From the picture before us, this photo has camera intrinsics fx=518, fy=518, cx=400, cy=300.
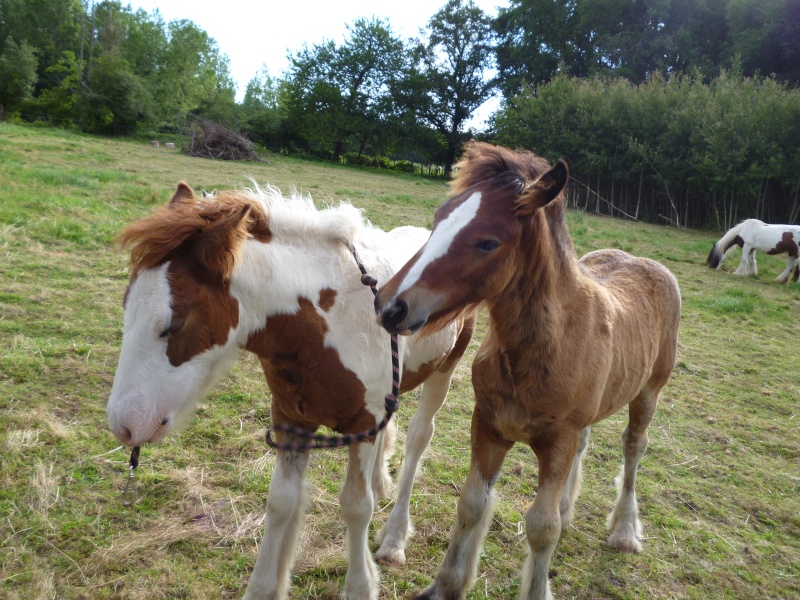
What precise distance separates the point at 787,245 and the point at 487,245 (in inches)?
545

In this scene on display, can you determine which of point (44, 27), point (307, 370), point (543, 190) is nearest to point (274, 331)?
point (307, 370)

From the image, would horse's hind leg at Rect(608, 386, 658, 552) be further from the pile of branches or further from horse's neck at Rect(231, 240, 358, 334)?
the pile of branches

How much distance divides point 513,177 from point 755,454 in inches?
150

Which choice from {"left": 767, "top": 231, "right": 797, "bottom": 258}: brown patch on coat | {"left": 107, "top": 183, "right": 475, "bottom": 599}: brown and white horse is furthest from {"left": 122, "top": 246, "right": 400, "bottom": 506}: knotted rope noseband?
{"left": 767, "top": 231, "right": 797, "bottom": 258}: brown patch on coat

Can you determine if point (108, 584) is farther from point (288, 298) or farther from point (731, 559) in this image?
point (731, 559)

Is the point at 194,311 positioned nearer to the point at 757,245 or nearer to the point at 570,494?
the point at 570,494

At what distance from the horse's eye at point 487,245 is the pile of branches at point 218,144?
80.2 ft

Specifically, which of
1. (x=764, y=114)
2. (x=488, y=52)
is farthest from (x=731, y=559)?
(x=488, y=52)

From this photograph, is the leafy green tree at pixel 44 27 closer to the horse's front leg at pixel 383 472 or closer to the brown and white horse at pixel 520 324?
the horse's front leg at pixel 383 472

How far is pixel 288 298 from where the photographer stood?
6.66 ft

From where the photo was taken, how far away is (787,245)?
12406 millimetres

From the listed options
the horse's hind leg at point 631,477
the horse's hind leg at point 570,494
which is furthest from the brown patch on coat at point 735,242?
the horse's hind leg at point 570,494

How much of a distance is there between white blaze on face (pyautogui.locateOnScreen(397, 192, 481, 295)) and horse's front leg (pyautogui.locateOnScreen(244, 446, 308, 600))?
→ 3.35ft

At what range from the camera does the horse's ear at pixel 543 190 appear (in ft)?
5.89
